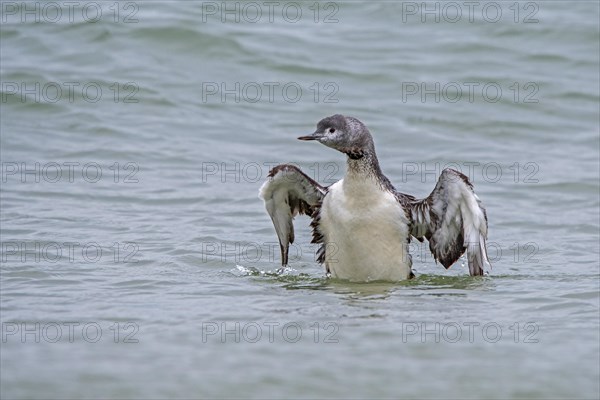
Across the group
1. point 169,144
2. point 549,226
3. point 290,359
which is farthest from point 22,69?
point 290,359

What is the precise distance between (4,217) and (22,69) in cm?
631

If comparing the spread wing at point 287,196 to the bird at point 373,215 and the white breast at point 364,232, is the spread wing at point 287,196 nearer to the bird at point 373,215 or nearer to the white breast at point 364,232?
the bird at point 373,215

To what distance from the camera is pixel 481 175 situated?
15000 millimetres

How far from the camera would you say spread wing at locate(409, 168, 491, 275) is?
9.89m

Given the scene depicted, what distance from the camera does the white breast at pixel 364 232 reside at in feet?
33.0

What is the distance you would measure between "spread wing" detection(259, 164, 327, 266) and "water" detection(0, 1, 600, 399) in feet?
1.41

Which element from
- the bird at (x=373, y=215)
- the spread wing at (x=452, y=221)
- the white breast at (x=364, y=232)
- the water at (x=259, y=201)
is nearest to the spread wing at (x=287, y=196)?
the bird at (x=373, y=215)

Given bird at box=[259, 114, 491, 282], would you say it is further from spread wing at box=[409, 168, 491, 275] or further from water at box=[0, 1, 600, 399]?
water at box=[0, 1, 600, 399]

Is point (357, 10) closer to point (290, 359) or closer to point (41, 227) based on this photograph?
point (41, 227)

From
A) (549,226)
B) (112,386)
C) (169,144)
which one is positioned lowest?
(112,386)

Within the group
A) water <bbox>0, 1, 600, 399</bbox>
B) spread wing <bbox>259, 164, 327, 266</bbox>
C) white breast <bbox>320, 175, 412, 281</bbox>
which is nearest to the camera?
water <bbox>0, 1, 600, 399</bbox>

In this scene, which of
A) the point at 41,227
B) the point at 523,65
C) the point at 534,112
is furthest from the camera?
the point at 523,65

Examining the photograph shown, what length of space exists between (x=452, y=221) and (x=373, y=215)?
28.0 inches

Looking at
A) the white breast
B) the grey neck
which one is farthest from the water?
the grey neck
